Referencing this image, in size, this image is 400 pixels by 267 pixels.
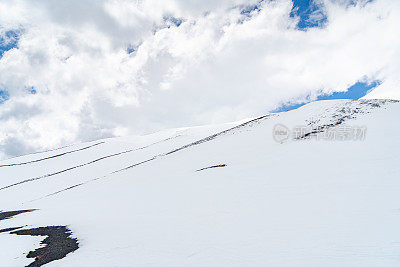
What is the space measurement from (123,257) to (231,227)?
4597 millimetres

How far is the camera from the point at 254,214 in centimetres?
1040

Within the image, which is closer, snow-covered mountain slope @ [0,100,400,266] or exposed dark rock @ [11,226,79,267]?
snow-covered mountain slope @ [0,100,400,266]

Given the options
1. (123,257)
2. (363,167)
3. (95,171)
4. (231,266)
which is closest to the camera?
(231,266)

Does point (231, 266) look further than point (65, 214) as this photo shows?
No

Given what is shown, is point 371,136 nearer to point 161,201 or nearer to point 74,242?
point 161,201

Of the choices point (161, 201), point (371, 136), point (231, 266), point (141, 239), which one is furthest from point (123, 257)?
point (371, 136)

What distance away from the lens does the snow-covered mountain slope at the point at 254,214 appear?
6926 mm

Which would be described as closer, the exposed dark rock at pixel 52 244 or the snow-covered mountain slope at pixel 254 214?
the snow-covered mountain slope at pixel 254 214

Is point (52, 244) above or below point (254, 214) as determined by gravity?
above

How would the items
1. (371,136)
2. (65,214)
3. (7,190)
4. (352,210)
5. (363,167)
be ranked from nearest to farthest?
(352,210) < (363,167) < (65,214) < (371,136) < (7,190)

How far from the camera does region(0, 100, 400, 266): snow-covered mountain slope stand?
6.93 m

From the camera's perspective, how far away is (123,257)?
318 inches

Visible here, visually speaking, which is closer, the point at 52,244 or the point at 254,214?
the point at 254,214

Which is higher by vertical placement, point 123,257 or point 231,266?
point 123,257
